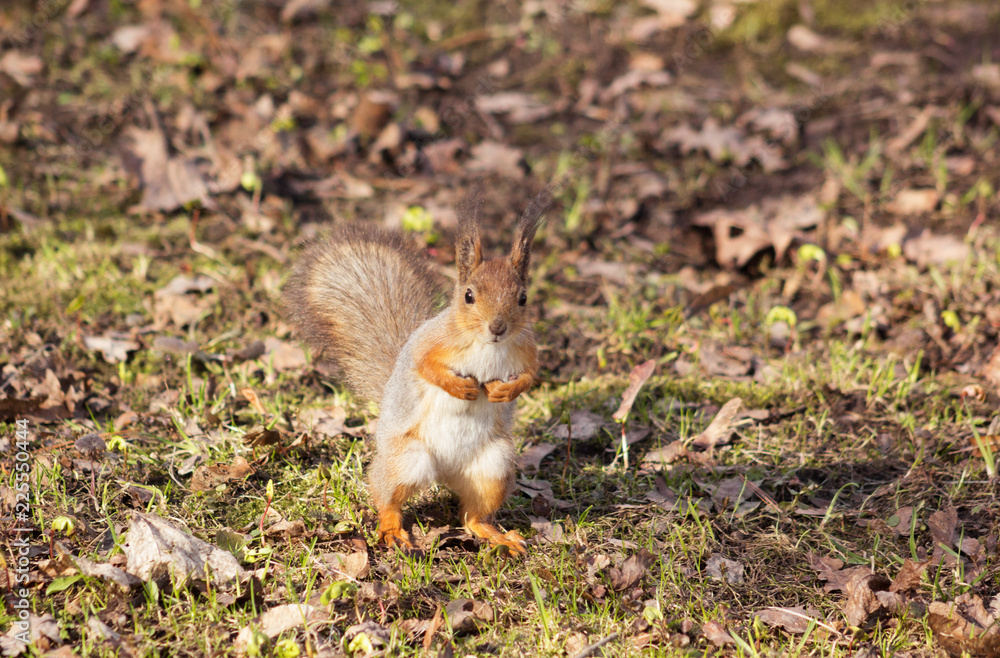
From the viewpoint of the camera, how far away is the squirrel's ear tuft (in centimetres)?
222

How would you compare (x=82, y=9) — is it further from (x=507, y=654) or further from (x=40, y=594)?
(x=507, y=654)

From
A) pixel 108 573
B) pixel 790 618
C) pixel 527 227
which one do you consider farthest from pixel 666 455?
pixel 108 573

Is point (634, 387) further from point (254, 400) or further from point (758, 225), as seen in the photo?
point (758, 225)

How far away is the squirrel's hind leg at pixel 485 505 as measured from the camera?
7.91ft

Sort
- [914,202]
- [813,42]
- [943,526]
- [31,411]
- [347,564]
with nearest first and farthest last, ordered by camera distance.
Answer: [347,564], [943,526], [31,411], [914,202], [813,42]

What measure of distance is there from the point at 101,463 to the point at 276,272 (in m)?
1.43

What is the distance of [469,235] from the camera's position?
7.40 feet

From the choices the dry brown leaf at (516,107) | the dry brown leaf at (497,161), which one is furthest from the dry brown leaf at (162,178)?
the dry brown leaf at (516,107)

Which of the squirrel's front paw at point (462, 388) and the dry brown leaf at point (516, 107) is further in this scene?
the dry brown leaf at point (516, 107)

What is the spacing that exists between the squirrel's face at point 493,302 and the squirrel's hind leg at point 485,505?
0.44 metres

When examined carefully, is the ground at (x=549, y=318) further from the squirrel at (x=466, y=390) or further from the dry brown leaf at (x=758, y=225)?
the squirrel at (x=466, y=390)

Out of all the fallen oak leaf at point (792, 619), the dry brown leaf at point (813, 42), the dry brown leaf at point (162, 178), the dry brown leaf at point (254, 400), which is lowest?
the fallen oak leaf at point (792, 619)

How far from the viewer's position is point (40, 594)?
84.4 inches

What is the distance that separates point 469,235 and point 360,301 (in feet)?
2.29
